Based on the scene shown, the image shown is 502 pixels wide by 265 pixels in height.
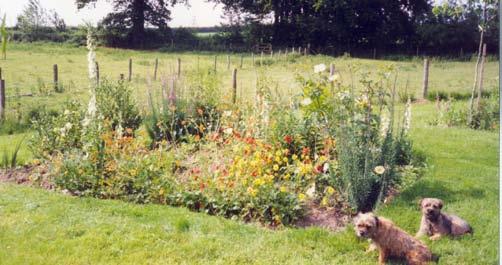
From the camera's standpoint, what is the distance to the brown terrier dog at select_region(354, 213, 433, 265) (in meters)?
2.84

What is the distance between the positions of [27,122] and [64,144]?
1541mm

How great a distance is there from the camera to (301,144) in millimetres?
4219

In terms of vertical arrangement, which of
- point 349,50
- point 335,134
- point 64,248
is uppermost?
point 349,50

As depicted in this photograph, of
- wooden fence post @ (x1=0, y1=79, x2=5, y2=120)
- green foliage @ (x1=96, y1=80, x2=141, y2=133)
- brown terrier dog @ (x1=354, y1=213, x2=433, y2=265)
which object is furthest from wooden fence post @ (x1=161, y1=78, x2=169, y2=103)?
brown terrier dog @ (x1=354, y1=213, x2=433, y2=265)

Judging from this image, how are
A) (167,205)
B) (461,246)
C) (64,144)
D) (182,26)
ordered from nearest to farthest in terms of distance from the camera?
(461,246), (167,205), (182,26), (64,144)

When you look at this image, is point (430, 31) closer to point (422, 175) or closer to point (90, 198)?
point (422, 175)

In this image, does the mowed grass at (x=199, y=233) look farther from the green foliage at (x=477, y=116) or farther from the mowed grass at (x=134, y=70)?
the green foliage at (x=477, y=116)

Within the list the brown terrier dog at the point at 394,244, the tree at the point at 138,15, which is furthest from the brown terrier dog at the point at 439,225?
the tree at the point at 138,15

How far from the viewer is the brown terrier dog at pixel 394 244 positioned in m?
2.84

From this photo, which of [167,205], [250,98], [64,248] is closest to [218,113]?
[250,98]

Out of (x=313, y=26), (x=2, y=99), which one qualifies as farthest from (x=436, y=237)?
(x=2, y=99)

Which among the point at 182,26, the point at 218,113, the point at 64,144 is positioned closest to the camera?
the point at 182,26

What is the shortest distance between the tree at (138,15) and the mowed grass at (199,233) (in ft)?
4.26

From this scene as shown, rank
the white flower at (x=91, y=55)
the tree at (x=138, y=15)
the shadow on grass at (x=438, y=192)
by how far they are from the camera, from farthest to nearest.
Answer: the white flower at (x=91, y=55) → the tree at (x=138, y=15) → the shadow on grass at (x=438, y=192)
